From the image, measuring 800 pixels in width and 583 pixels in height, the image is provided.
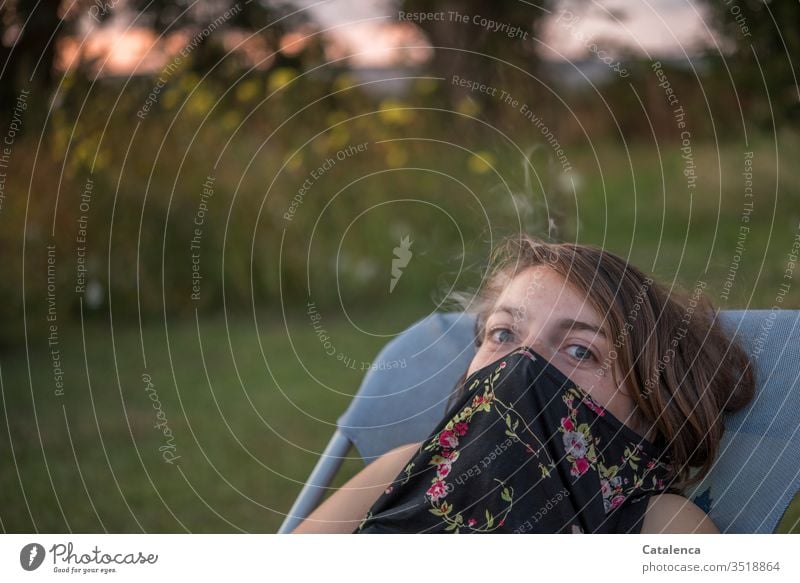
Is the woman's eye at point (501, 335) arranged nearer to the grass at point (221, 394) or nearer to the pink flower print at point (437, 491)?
the pink flower print at point (437, 491)

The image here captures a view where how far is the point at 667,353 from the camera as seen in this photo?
65.3 inches

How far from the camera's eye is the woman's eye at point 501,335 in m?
1.68

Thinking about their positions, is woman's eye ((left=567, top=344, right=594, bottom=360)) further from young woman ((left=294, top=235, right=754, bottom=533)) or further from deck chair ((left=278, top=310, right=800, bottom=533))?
deck chair ((left=278, top=310, right=800, bottom=533))

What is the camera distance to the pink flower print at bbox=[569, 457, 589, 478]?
1.57 meters

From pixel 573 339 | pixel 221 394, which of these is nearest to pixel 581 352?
pixel 573 339

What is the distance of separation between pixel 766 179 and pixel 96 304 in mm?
3471

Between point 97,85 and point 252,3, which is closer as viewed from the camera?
point 252,3

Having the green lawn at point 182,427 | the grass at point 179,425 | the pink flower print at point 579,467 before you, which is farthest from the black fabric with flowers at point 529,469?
the green lawn at point 182,427

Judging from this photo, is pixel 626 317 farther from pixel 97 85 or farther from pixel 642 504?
pixel 97 85

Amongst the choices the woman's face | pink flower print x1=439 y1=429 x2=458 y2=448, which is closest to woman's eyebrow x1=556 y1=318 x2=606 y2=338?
the woman's face

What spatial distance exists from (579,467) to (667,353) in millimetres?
261

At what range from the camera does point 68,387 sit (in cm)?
381

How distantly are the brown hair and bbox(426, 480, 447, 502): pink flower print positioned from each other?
9.1 inches
